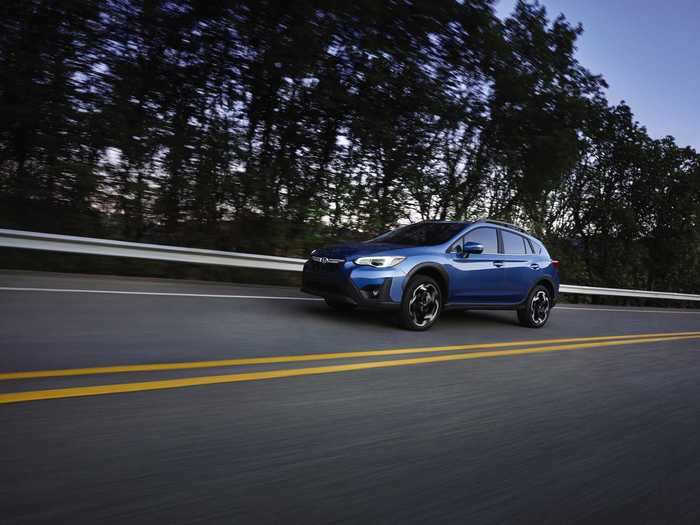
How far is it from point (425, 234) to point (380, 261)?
140 centimetres

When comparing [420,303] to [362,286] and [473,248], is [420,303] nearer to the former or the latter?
[362,286]

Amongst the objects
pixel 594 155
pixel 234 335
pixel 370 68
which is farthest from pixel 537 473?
pixel 594 155

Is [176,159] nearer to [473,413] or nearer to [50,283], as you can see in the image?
[50,283]

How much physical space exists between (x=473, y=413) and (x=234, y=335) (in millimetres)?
A: 2814

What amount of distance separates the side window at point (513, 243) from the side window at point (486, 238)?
240 mm

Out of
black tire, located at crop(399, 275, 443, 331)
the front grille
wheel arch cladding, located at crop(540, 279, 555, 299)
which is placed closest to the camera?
the front grille

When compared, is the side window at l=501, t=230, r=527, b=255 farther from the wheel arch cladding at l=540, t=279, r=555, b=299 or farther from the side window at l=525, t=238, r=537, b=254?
the wheel arch cladding at l=540, t=279, r=555, b=299

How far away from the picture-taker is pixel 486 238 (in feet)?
29.5

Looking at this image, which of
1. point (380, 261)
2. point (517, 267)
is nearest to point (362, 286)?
point (380, 261)

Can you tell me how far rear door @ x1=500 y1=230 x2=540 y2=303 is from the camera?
927 centimetres

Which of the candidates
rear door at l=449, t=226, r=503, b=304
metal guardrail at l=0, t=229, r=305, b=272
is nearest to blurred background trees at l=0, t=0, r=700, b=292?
metal guardrail at l=0, t=229, r=305, b=272

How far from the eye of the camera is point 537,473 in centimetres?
335

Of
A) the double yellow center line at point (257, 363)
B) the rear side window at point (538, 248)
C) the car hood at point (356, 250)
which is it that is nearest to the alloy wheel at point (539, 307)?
the rear side window at point (538, 248)

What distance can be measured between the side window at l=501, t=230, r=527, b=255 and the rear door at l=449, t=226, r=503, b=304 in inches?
9.4
